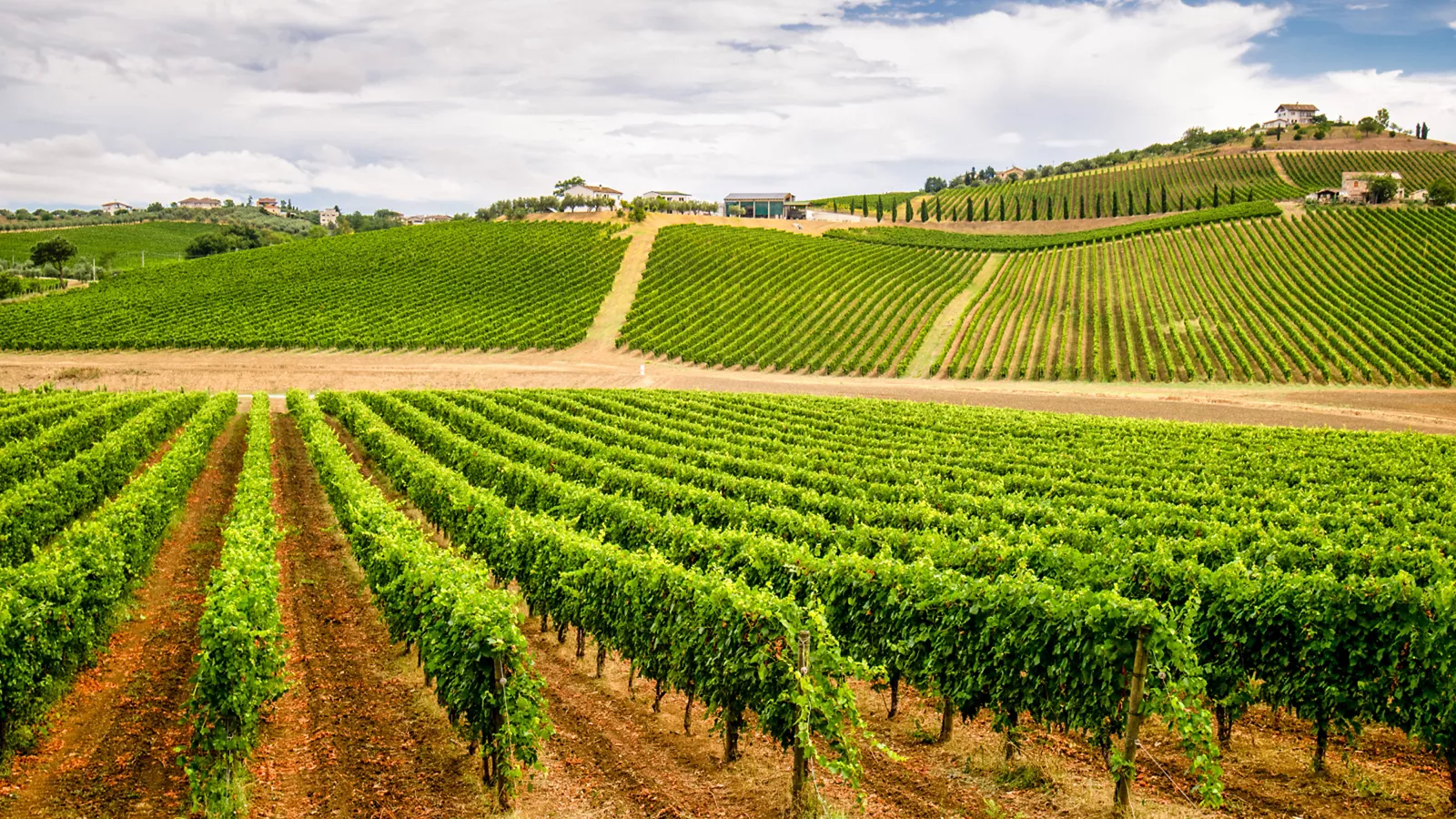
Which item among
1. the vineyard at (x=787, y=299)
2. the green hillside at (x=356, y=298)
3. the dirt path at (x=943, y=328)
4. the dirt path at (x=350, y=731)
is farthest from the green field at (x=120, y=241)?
the dirt path at (x=350, y=731)

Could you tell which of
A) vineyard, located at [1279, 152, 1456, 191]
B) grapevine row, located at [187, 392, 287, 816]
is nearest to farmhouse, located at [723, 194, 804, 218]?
vineyard, located at [1279, 152, 1456, 191]

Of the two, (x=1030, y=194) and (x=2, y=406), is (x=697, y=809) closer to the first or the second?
(x=2, y=406)

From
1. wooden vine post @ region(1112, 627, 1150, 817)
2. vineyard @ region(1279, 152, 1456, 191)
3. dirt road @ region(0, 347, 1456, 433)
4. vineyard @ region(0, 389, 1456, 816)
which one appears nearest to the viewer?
wooden vine post @ region(1112, 627, 1150, 817)

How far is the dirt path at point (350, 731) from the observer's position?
9922mm

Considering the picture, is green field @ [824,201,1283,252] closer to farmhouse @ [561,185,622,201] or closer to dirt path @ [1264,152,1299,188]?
dirt path @ [1264,152,1299,188]

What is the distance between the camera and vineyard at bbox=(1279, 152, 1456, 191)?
122 meters

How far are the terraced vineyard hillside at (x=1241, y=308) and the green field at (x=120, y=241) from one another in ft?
340

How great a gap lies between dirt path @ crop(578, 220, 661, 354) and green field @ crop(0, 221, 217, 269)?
2481 inches

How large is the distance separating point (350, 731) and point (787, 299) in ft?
210

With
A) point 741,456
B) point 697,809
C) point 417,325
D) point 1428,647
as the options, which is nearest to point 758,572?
point 697,809

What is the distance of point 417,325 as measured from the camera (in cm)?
6550

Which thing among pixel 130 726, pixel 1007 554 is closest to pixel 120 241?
pixel 130 726

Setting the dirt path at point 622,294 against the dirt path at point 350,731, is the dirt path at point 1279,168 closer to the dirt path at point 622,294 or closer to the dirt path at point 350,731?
the dirt path at point 622,294

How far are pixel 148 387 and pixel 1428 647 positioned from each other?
205 feet
